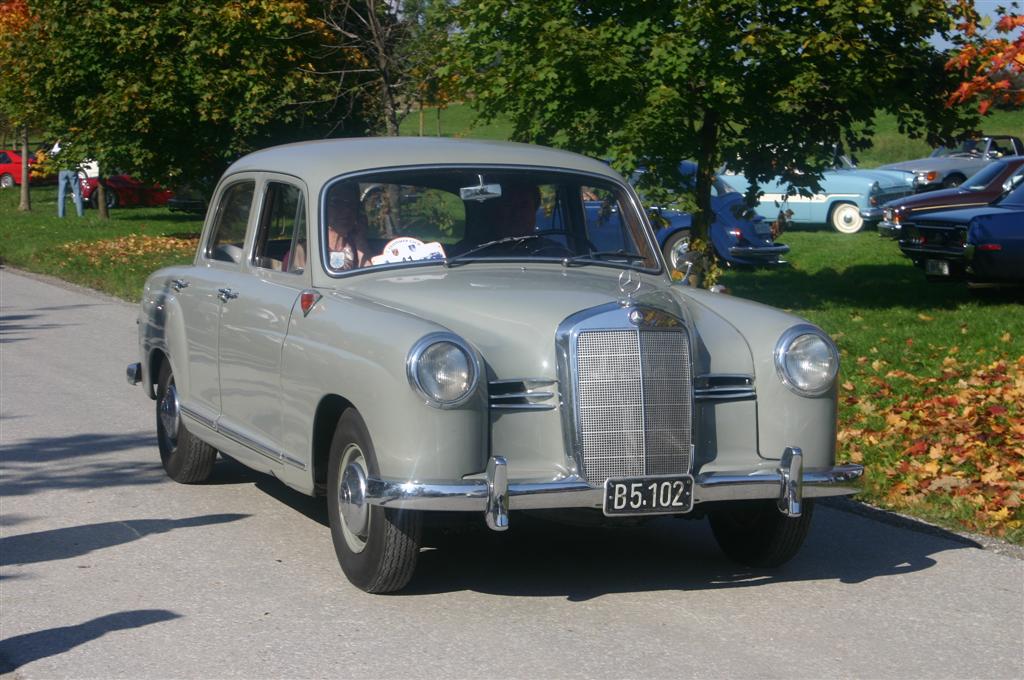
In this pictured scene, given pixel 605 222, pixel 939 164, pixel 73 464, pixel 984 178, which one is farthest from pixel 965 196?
pixel 73 464

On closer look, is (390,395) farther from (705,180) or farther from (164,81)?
(164,81)

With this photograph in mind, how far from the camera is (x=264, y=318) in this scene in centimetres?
662

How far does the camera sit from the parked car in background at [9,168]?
51.9 meters

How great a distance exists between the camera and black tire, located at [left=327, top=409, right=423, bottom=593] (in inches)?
216

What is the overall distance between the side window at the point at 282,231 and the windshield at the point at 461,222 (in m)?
0.21

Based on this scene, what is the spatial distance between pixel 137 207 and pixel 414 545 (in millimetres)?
38803

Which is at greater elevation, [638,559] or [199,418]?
[199,418]

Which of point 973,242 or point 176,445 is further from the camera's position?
point 973,242

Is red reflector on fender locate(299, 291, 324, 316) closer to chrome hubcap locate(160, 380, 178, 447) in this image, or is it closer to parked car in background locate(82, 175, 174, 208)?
chrome hubcap locate(160, 380, 178, 447)

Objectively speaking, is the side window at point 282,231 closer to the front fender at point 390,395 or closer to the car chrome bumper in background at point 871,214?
the front fender at point 390,395

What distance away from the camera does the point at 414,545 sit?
5527mm

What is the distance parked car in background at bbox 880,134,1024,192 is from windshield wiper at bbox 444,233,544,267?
932 inches

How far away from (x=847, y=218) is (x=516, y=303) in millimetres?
22553

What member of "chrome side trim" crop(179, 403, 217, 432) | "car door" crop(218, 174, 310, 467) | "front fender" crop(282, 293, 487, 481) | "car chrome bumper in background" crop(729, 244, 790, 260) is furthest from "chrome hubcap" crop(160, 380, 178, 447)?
"car chrome bumper in background" crop(729, 244, 790, 260)
